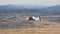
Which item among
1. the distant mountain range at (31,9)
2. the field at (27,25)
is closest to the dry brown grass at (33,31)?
the field at (27,25)

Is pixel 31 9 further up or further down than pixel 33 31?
further up

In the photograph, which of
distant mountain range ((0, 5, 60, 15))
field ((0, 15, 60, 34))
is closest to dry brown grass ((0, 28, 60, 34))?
field ((0, 15, 60, 34))

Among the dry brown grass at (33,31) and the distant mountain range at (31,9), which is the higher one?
the distant mountain range at (31,9)

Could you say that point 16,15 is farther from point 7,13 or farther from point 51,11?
point 51,11

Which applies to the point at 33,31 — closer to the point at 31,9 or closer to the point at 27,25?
the point at 27,25

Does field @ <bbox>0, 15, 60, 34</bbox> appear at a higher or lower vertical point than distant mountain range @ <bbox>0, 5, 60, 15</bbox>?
lower

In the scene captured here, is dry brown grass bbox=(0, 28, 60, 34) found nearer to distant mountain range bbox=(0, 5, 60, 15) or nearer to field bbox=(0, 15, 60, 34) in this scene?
field bbox=(0, 15, 60, 34)

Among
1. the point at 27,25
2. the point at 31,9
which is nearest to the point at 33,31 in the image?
the point at 27,25

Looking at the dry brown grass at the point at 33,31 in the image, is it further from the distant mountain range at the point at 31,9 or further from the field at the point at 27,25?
the distant mountain range at the point at 31,9

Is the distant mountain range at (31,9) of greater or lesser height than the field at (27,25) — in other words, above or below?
above

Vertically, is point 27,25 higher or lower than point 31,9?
lower

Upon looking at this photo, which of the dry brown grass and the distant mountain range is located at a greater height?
the distant mountain range
